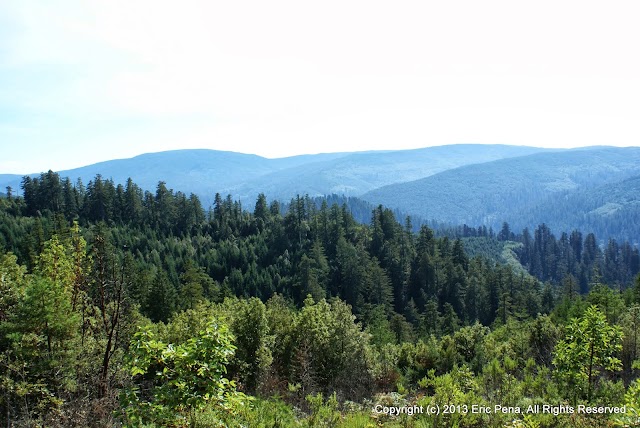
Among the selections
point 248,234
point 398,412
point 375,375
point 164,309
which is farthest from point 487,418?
point 248,234

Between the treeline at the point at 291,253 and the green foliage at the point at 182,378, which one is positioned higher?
the green foliage at the point at 182,378

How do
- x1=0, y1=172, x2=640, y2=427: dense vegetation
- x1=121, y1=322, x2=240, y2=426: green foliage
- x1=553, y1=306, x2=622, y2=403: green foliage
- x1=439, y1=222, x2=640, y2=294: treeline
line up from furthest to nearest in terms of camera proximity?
x1=439, y1=222, x2=640, y2=294: treeline, x1=553, y1=306, x2=622, y2=403: green foliage, x1=0, y1=172, x2=640, y2=427: dense vegetation, x1=121, y1=322, x2=240, y2=426: green foliage

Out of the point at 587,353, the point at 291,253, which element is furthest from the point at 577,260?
the point at 587,353

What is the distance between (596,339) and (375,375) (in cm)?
1138

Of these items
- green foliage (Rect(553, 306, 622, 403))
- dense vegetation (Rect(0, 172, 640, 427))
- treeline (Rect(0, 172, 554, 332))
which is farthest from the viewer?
treeline (Rect(0, 172, 554, 332))

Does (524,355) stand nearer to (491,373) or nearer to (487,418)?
(491,373)

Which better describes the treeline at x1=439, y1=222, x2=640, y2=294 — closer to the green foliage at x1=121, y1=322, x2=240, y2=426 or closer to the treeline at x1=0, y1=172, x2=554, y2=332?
the treeline at x1=0, y1=172, x2=554, y2=332

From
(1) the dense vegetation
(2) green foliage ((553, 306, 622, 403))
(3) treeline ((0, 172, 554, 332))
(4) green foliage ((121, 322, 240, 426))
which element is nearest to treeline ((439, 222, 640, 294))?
(3) treeline ((0, 172, 554, 332))

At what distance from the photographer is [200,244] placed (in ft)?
314

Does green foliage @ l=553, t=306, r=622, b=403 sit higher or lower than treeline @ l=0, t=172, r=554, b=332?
higher

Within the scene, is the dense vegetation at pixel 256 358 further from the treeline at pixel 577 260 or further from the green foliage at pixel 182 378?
the treeline at pixel 577 260

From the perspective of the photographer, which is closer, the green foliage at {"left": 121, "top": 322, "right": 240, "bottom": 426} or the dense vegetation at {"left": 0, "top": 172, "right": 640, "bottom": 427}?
the green foliage at {"left": 121, "top": 322, "right": 240, "bottom": 426}

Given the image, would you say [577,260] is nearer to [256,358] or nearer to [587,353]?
[256,358]

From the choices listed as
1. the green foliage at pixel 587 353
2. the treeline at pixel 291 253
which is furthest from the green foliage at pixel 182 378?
the treeline at pixel 291 253
